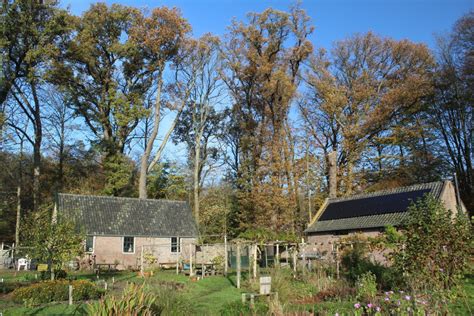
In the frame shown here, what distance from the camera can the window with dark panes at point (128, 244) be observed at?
30.8 meters

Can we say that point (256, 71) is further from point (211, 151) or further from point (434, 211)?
point (434, 211)

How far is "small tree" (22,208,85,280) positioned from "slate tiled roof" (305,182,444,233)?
16.6m

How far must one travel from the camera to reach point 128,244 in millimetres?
31078

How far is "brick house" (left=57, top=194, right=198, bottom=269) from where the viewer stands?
29656 mm

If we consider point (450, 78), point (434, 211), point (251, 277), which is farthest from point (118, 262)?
point (450, 78)

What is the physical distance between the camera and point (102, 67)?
117ft

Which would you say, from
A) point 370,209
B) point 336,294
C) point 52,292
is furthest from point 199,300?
point 370,209

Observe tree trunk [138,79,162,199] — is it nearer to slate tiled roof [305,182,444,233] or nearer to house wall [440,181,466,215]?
slate tiled roof [305,182,444,233]

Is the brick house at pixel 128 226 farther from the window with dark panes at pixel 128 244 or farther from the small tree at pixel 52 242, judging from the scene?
the small tree at pixel 52 242

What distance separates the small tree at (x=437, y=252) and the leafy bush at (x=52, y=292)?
9908 mm

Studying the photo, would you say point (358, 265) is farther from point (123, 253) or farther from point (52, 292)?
point (123, 253)

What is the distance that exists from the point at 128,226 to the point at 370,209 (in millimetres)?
16909

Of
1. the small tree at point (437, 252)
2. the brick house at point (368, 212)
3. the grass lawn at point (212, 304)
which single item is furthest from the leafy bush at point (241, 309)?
the brick house at point (368, 212)

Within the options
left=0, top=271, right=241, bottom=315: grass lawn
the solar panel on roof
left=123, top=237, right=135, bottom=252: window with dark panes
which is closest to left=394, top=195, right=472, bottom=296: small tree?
left=0, top=271, right=241, bottom=315: grass lawn
